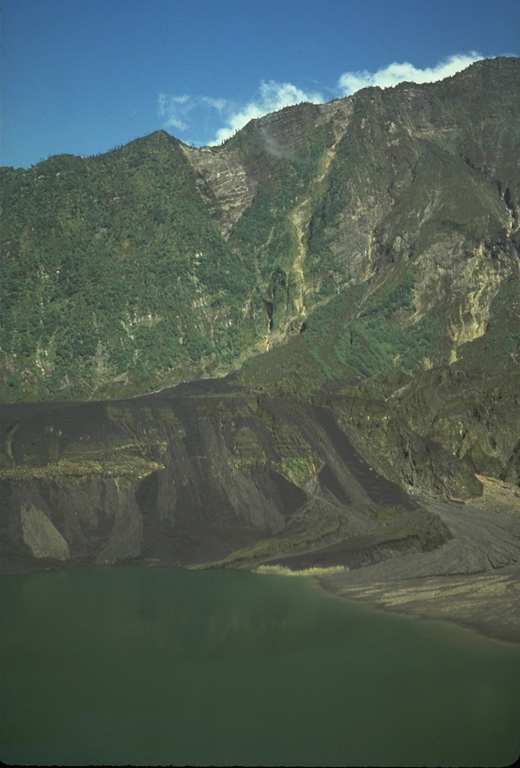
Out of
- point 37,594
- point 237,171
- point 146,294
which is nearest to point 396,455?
point 37,594

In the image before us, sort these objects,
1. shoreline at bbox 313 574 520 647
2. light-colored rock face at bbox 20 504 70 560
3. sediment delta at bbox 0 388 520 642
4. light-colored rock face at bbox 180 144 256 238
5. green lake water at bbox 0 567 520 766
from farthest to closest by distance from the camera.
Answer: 1. light-colored rock face at bbox 180 144 256 238
2. light-colored rock face at bbox 20 504 70 560
3. sediment delta at bbox 0 388 520 642
4. shoreline at bbox 313 574 520 647
5. green lake water at bbox 0 567 520 766

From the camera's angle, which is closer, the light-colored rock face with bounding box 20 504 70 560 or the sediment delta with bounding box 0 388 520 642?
the sediment delta with bounding box 0 388 520 642

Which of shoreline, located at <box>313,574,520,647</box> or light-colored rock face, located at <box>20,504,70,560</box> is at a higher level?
light-colored rock face, located at <box>20,504,70,560</box>

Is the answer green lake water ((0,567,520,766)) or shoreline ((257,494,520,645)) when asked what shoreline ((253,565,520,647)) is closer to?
shoreline ((257,494,520,645))

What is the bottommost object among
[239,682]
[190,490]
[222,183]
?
[239,682]

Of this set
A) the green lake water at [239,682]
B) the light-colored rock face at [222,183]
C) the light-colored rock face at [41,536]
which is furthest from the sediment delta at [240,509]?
the light-colored rock face at [222,183]

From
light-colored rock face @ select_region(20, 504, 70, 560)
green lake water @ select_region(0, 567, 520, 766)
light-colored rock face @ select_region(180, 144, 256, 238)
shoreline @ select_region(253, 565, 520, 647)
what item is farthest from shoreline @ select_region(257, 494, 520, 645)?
light-colored rock face @ select_region(180, 144, 256, 238)

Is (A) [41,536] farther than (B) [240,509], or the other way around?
(B) [240,509]

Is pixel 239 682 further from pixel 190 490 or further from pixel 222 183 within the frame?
pixel 222 183

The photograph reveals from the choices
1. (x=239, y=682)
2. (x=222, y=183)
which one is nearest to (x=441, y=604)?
(x=239, y=682)

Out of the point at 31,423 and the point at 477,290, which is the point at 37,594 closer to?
the point at 31,423
